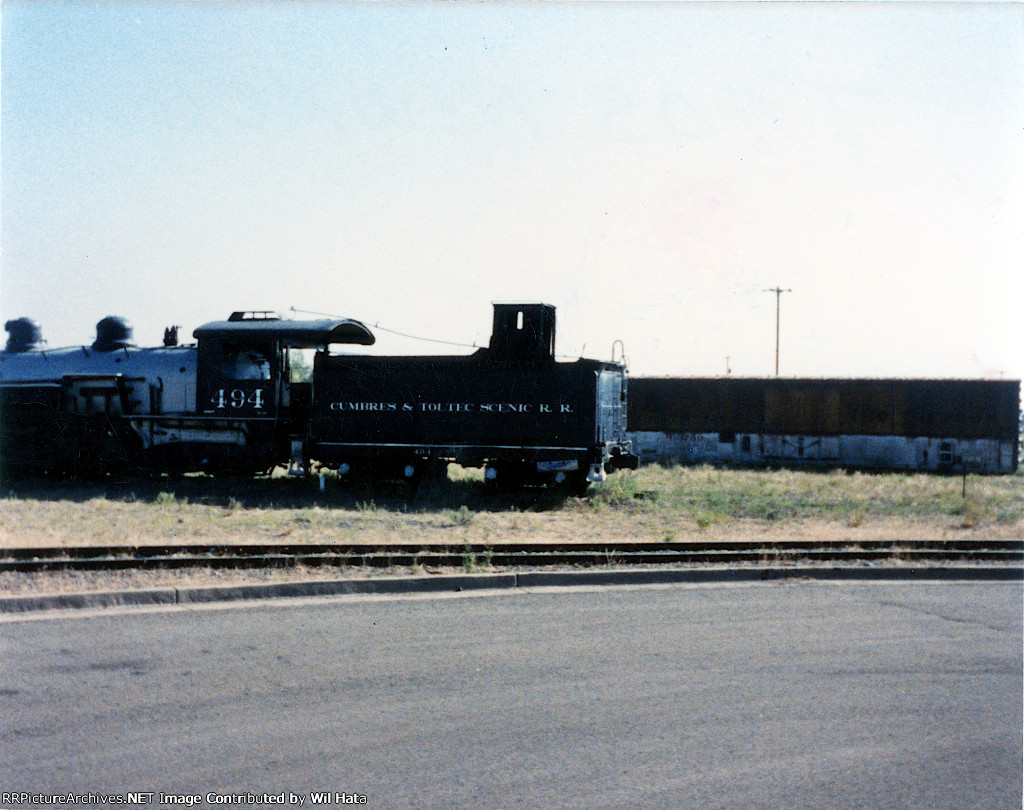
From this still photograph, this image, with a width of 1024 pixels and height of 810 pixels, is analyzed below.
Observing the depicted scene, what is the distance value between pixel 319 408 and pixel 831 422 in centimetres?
1715

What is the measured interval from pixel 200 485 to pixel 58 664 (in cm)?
1312

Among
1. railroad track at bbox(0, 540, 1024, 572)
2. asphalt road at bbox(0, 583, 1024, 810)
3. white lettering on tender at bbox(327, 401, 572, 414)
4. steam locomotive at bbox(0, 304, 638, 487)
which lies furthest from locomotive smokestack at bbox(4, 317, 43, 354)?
asphalt road at bbox(0, 583, 1024, 810)

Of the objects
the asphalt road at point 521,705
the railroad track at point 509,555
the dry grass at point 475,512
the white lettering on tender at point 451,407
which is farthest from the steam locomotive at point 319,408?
the asphalt road at point 521,705

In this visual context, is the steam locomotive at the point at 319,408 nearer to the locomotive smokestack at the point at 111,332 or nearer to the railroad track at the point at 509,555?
the locomotive smokestack at the point at 111,332

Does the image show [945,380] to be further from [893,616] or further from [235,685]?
[235,685]

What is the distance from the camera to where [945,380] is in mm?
26875

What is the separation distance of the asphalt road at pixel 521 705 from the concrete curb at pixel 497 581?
441mm

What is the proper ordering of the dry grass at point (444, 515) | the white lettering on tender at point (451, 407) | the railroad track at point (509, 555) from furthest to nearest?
the white lettering on tender at point (451, 407) → the dry grass at point (444, 515) → the railroad track at point (509, 555)

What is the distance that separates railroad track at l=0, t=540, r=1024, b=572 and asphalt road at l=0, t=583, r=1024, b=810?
73.7 inches

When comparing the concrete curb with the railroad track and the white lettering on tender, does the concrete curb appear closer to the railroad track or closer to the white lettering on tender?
the railroad track

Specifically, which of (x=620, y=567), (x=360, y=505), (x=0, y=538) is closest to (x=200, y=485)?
(x=360, y=505)

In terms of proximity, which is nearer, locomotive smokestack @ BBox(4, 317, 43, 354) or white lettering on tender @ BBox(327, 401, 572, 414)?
white lettering on tender @ BBox(327, 401, 572, 414)

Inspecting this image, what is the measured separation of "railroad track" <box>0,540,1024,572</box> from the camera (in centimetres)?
969

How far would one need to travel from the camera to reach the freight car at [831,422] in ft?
87.2
